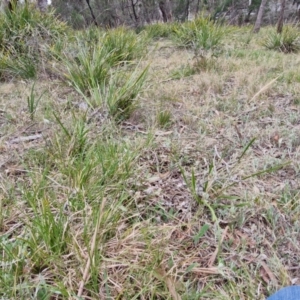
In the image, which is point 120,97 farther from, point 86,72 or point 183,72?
point 183,72

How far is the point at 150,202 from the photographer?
1381 millimetres

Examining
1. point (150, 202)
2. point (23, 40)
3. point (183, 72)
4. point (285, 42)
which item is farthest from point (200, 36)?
point (150, 202)

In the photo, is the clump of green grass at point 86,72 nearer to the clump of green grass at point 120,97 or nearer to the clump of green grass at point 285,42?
the clump of green grass at point 120,97

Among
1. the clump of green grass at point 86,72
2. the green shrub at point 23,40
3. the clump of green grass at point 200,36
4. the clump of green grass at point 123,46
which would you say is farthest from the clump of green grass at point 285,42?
the green shrub at point 23,40

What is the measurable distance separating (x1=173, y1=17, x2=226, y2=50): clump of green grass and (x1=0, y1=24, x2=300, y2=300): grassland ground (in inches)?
94.1

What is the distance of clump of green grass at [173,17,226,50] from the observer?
4.46 metres

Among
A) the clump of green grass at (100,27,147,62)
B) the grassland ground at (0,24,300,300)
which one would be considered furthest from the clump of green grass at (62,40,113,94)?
the clump of green grass at (100,27,147,62)

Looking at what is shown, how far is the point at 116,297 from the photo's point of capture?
3.14ft

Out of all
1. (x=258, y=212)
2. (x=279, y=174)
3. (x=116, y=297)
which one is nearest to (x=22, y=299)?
(x=116, y=297)

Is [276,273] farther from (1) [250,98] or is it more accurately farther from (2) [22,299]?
(1) [250,98]

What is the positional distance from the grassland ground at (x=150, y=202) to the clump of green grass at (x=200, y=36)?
2.39m

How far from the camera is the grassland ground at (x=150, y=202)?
100 centimetres

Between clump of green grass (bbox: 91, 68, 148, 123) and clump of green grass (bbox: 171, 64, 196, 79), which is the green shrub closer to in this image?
clump of green grass (bbox: 91, 68, 148, 123)

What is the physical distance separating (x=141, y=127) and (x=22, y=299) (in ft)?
4.65
